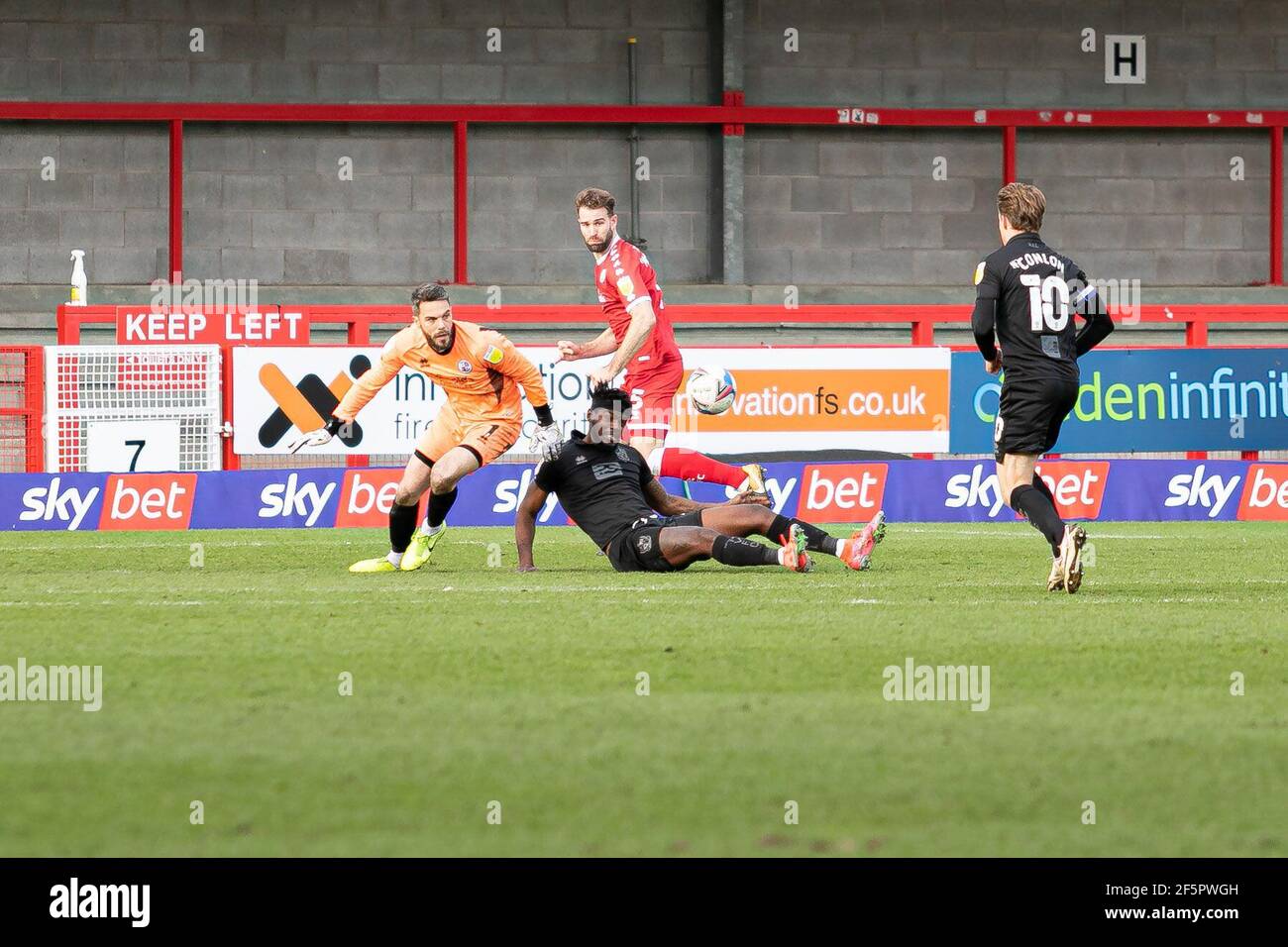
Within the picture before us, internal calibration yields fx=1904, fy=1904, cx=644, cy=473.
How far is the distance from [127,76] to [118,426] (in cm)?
1069

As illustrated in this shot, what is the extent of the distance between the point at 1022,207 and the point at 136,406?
8.89m

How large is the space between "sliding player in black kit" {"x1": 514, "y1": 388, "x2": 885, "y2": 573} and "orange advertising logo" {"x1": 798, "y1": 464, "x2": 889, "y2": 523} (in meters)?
5.26

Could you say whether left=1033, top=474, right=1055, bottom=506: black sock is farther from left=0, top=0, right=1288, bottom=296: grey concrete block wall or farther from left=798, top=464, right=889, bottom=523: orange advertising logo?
left=0, top=0, right=1288, bottom=296: grey concrete block wall

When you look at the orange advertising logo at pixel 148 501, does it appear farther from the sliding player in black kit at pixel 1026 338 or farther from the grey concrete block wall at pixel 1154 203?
the grey concrete block wall at pixel 1154 203

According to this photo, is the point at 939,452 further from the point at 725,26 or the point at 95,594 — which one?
the point at 725,26

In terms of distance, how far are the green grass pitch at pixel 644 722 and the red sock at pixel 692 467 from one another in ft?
5.25

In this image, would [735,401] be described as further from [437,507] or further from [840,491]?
[437,507]

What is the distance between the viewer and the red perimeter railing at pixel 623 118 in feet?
81.7

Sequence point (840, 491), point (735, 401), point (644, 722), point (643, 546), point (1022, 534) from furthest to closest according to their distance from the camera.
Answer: point (735, 401) < point (840, 491) < point (1022, 534) < point (643, 546) < point (644, 722)

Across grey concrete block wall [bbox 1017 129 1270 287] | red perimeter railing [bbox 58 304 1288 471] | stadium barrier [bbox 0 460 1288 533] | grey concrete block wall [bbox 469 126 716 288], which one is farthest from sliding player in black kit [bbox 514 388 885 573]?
grey concrete block wall [bbox 1017 129 1270 287]

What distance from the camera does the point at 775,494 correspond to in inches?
612

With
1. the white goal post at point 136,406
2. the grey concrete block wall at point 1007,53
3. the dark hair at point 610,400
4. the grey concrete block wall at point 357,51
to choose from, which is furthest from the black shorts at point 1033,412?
the grey concrete block wall at point 1007,53

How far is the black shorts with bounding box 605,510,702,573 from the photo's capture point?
984cm

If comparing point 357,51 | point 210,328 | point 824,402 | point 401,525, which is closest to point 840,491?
point 824,402
